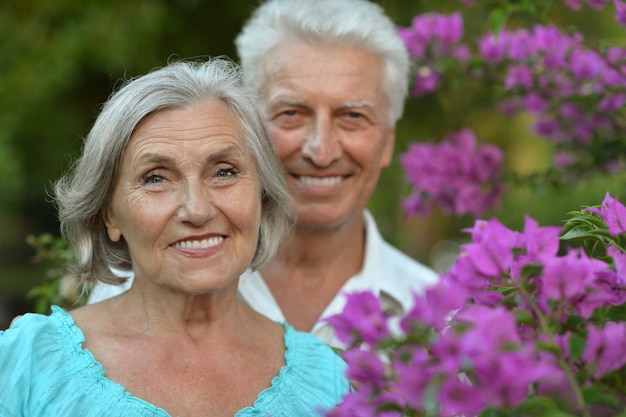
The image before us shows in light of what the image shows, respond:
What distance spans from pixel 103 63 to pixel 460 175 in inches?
117

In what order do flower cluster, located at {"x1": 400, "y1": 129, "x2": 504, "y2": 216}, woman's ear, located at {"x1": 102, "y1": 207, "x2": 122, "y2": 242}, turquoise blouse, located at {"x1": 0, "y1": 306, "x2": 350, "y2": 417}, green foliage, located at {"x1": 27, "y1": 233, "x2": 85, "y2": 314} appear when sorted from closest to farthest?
turquoise blouse, located at {"x1": 0, "y1": 306, "x2": 350, "y2": 417}
woman's ear, located at {"x1": 102, "y1": 207, "x2": 122, "y2": 242}
green foliage, located at {"x1": 27, "y1": 233, "x2": 85, "y2": 314}
flower cluster, located at {"x1": 400, "y1": 129, "x2": 504, "y2": 216}

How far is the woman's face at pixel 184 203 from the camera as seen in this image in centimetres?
227

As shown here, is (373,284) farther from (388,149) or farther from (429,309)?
(429,309)

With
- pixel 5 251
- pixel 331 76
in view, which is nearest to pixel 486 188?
pixel 331 76

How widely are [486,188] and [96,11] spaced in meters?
3.29

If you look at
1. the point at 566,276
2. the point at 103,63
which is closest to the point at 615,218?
the point at 566,276

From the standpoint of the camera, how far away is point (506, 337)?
133 centimetres

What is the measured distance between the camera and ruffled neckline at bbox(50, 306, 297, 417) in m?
2.20

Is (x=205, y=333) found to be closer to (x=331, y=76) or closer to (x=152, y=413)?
(x=152, y=413)

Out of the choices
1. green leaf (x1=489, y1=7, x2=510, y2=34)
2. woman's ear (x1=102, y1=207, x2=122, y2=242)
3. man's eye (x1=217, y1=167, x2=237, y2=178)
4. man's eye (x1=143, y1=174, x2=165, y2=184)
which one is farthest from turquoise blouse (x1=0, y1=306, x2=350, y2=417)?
green leaf (x1=489, y1=7, x2=510, y2=34)

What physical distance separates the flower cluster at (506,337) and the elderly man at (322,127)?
1541 mm

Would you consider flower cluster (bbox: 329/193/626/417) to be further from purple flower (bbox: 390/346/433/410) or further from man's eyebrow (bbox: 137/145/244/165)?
man's eyebrow (bbox: 137/145/244/165)

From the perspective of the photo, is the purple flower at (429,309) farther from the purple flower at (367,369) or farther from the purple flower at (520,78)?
the purple flower at (520,78)

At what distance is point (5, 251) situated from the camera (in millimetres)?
10352
